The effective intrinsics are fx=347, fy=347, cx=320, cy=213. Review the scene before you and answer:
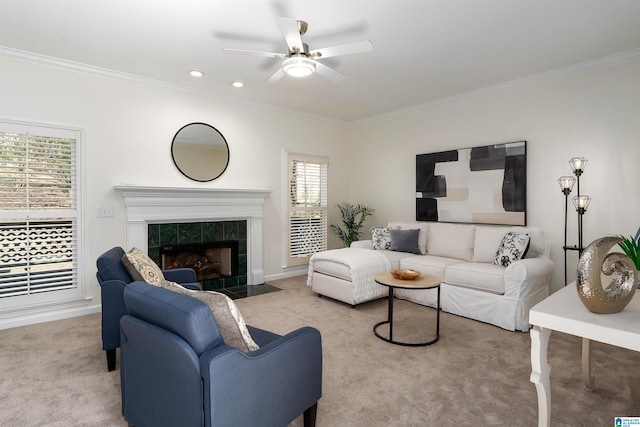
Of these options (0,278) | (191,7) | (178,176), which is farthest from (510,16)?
(0,278)

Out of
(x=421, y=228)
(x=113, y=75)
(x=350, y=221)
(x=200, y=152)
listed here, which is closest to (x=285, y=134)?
(x=200, y=152)

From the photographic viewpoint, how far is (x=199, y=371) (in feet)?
4.47

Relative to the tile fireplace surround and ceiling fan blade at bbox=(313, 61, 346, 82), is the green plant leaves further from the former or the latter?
the tile fireplace surround

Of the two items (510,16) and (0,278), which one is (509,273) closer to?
(510,16)

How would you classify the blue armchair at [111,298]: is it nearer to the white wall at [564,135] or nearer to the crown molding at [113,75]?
the crown molding at [113,75]

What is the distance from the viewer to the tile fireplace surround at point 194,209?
13.5 ft

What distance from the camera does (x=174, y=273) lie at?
3.26m

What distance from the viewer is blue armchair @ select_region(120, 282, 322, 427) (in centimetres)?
138

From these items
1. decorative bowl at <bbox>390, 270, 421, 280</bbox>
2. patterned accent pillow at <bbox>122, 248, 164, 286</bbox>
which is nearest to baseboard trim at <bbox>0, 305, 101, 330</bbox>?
patterned accent pillow at <bbox>122, 248, 164, 286</bbox>

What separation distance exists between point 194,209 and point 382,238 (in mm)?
2646

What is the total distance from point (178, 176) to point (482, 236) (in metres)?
3.94

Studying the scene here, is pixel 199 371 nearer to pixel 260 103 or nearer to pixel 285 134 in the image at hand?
pixel 260 103

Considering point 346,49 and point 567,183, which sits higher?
point 346,49

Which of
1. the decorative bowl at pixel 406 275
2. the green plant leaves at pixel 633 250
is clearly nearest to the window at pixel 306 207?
the decorative bowl at pixel 406 275
